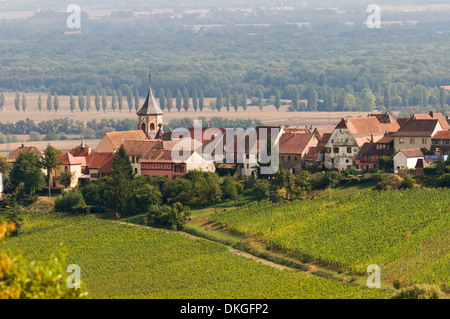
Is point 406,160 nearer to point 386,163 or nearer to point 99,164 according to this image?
point 386,163

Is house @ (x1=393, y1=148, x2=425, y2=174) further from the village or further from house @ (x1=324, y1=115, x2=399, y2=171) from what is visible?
house @ (x1=324, y1=115, x2=399, y2=171)

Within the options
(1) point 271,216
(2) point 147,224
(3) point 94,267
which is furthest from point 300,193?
(3) point 94,267

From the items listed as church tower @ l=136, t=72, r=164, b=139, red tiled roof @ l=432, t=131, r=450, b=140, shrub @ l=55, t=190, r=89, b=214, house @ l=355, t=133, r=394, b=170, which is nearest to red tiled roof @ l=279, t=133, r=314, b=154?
house @ l=355, t=133, r=394, b=170

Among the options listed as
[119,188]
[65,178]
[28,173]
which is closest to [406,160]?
[119,188]

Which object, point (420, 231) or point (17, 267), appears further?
point (420, 231)

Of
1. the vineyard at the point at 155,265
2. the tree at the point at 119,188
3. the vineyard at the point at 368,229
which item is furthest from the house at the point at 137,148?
the vineyard at the point at 368,229

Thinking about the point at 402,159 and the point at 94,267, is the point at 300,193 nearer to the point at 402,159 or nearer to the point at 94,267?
the point at 402,159
